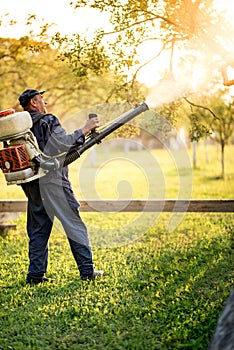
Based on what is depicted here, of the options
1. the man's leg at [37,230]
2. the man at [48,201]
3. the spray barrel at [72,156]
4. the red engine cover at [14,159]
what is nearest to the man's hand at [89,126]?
the man at [48,201]

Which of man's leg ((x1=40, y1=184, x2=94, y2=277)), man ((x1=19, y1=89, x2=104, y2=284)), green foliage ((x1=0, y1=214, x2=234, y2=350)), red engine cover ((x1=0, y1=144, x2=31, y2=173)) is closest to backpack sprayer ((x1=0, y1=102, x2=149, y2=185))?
red engine cover ((x1=0, y1=144, x2=31, y2=173))

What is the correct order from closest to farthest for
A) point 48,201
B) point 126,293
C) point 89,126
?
point 126,293
point 89,126
point 48,201

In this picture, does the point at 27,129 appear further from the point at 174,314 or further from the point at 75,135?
the point at 174,314

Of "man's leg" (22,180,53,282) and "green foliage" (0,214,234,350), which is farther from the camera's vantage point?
"man's leg" (22,180,53,282)

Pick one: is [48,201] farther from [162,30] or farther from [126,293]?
[162,30]

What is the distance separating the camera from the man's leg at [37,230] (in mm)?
6324

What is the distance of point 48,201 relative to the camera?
629cm

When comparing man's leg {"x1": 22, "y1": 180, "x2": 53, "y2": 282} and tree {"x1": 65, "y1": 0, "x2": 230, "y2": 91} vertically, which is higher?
tree {"x1": 65, "y1": 0, "x2": 230, "y2": 91}

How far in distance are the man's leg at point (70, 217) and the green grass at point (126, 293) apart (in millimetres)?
246

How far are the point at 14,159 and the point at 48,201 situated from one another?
27.4 inches

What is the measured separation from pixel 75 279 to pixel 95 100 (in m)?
15.1

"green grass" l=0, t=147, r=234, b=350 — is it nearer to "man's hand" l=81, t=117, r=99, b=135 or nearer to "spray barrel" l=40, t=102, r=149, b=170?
"spray barrel" l=40, t=102, r=149, b=170

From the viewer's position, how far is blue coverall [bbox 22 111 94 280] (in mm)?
6137

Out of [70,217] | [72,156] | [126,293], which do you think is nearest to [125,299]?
[126,293]
